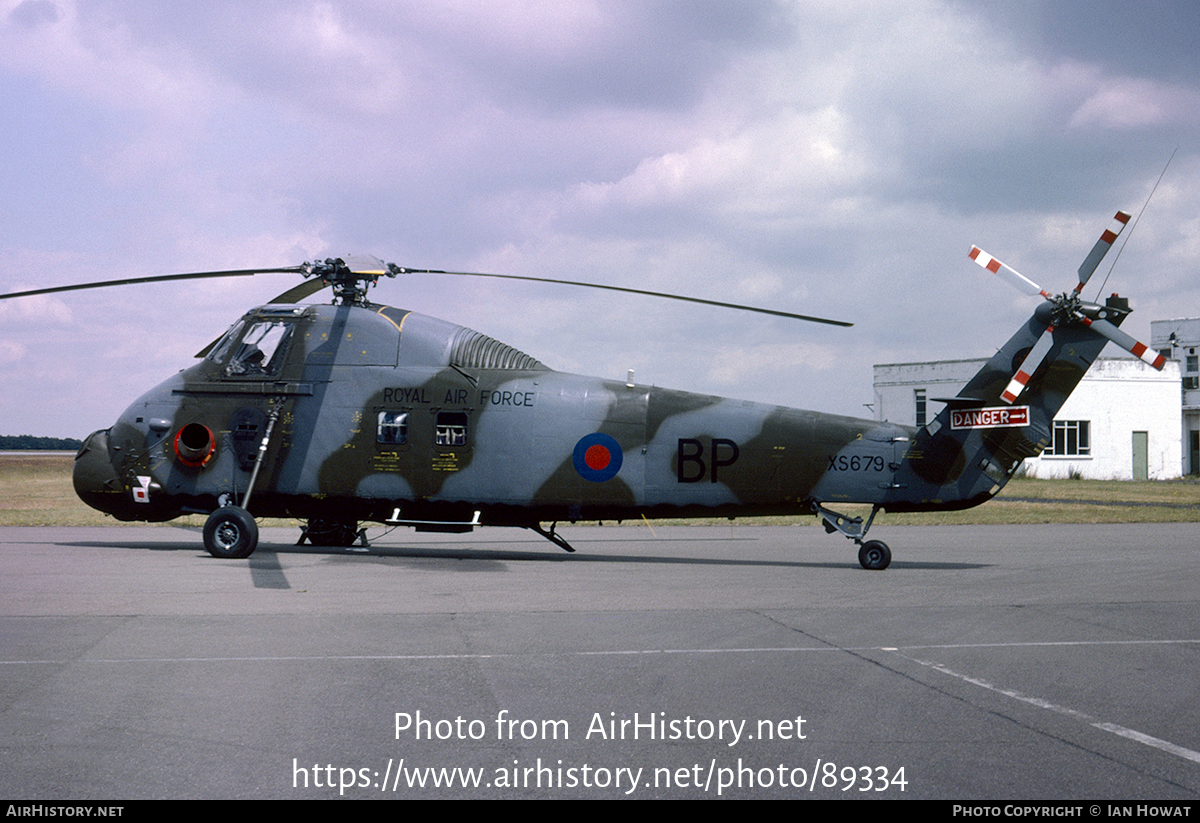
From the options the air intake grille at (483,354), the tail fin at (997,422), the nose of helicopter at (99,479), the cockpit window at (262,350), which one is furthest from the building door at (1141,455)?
the nose of helicopter at (99,479)

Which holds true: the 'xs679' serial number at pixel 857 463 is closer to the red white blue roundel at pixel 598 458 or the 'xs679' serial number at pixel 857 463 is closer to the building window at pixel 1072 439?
the red white blue roundel at pixel 598 458

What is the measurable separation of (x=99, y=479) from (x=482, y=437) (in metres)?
6.74

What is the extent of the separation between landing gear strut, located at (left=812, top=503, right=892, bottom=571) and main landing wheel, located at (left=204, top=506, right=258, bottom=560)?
9024 mm

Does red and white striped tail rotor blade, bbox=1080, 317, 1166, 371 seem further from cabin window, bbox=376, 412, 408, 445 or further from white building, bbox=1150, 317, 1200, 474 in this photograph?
white building, bbox=1150, 317, 1200, 474

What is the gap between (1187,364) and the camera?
208 feet

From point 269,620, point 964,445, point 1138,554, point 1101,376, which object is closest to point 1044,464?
point 1101,376

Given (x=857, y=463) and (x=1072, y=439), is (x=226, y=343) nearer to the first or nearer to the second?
(x=857, y=463)

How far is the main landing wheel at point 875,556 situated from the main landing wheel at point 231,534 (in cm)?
953

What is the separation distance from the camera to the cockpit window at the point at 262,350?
54.9 ft

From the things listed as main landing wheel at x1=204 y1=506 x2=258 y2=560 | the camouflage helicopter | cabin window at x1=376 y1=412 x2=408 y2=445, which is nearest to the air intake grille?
the camouflage helicopter

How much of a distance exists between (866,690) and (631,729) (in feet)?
6.53

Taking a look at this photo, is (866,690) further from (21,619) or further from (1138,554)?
(1138,554)

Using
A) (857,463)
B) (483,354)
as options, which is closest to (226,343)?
(483,354)
